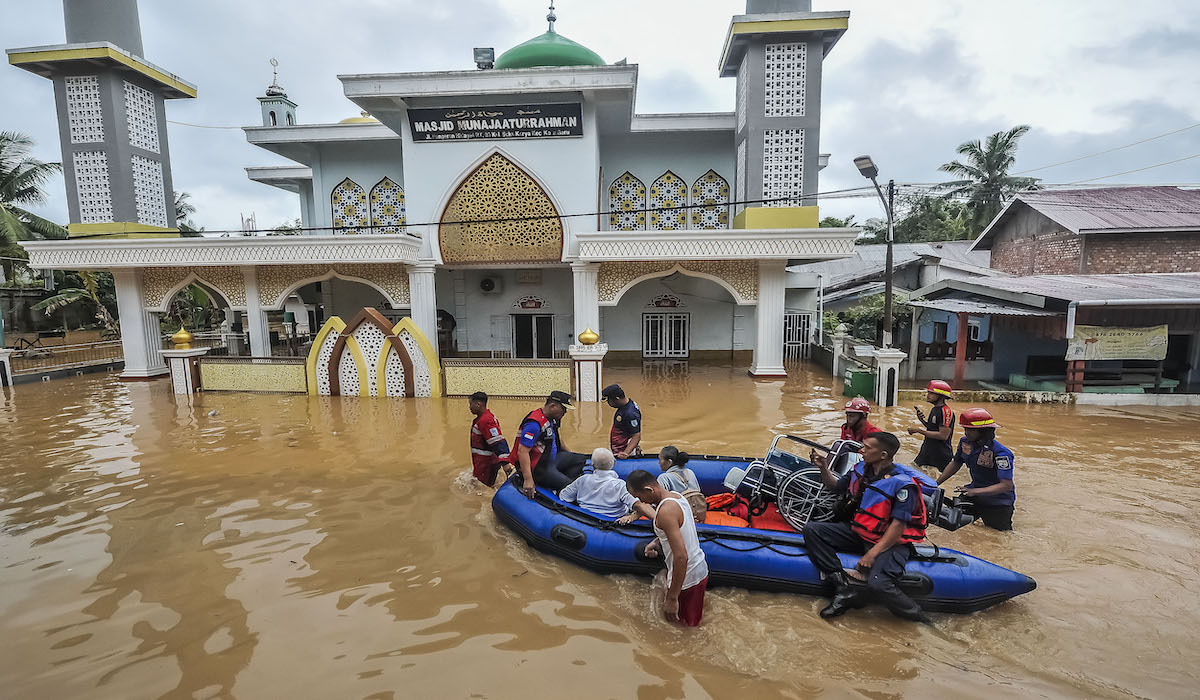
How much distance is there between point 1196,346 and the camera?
10094 millimetres

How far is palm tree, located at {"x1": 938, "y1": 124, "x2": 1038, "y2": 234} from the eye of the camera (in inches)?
947

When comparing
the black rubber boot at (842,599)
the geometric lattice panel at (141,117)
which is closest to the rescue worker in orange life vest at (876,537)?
the black rubber boot at (842,599)

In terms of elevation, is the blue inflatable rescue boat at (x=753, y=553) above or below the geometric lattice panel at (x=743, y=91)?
→ below

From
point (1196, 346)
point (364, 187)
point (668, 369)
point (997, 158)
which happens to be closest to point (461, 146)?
point (364, 187)

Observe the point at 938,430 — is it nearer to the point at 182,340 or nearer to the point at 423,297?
the point at 423,297

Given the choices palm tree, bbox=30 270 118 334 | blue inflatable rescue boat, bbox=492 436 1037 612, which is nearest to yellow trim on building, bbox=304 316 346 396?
blue inflatable rescue boat, bbox=492 436 1037 612

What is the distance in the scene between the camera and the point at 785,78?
11.4 metres

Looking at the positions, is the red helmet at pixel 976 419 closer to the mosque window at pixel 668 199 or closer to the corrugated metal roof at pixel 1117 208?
the corrugated metal roof at pixel 1117 208

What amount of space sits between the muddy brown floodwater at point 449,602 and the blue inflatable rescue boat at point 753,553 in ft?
0.43

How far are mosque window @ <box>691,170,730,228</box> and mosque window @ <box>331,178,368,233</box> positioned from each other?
8838 mm

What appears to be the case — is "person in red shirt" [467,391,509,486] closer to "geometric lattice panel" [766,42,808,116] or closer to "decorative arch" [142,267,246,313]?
"geometric lattice panel" [766,42,808,116]

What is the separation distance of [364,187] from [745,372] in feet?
36.4

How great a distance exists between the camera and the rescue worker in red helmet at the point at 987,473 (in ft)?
13.8

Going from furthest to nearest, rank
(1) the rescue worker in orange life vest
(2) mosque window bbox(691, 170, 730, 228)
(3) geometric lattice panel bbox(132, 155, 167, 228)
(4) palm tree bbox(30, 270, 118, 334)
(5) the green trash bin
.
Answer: (4) palm tree bbox(30, 270, 118, 334), (2) mosque window bbox(691, 170, 730, 228), (3) geometric lattice panel bbox(132, 155, 167, 228), (5) the green trash bin, (1) the rescue worker in orange life vest
